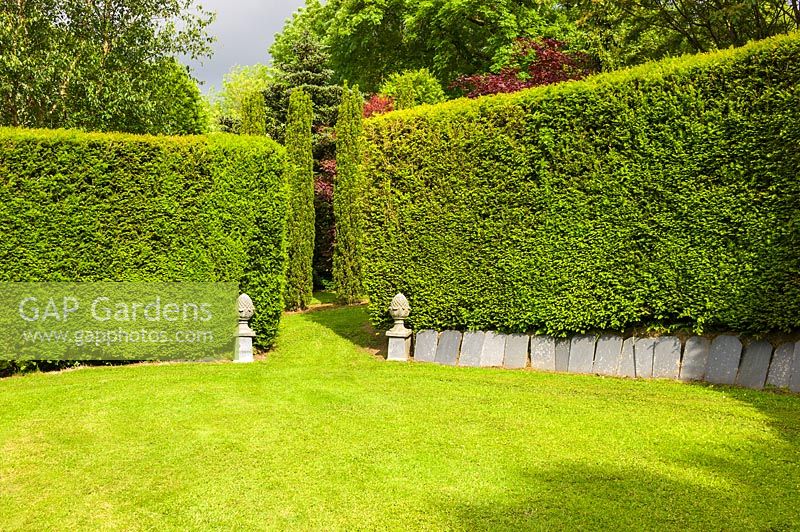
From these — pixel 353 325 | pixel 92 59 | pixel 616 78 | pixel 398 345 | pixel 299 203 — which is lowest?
pixel 353 325

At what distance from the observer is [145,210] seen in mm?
9250

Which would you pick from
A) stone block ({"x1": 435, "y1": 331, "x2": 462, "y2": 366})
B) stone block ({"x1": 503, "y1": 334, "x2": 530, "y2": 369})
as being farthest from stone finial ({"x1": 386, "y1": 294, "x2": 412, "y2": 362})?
stone block ({"x1": 503, "y1": 334, "x2": 530, "y2": 369})

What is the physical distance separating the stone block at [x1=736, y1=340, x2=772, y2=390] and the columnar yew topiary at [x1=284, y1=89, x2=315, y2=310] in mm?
10182

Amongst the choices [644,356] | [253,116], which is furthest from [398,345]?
[253,116]

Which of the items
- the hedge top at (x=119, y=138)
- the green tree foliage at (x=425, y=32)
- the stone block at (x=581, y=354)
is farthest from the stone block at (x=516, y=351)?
the green tree foliage at (x=425, y=32)

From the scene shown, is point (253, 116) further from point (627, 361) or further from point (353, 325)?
point (627, 361)

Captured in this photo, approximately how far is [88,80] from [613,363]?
12.9m

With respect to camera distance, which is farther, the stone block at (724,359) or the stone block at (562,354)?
the stone block at (562,354)

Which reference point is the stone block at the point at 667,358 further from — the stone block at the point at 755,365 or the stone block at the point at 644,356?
the stone block at the point at 755,365

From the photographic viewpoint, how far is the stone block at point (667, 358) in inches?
310

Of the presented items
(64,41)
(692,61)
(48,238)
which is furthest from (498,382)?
(64,41)

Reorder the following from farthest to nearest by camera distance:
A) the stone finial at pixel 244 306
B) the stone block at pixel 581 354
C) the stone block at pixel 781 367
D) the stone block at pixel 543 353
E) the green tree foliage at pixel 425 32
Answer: the green tree foliage at pixel 425 32
the stone finial at pixel 244 306
the stone block at pixel 543 353
the stone block at pixel 581 354
the stone block at pixel 781 367

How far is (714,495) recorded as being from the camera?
4109 millimetres

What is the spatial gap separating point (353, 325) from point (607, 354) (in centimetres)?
553
